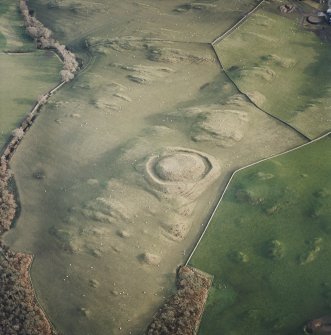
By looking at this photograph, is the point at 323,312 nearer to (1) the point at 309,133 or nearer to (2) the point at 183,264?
(2) the point at 183,264

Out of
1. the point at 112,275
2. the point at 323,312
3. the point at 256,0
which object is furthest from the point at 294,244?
the point at 256,0

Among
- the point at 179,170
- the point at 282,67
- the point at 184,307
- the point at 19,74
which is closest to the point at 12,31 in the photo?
the point at 19,74

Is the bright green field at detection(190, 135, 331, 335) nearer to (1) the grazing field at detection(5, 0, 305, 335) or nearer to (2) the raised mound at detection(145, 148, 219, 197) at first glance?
(1) the grazing field at detection(5, 0, 305, 335)

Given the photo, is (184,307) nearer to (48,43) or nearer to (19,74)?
(19,74)

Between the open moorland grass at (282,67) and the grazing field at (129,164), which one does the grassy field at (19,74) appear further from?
the open moorland grass at (282,67)

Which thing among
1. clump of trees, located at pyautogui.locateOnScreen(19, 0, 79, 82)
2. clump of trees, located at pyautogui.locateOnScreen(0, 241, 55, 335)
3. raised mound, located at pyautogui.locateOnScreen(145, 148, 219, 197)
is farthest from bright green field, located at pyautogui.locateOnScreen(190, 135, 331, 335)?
clump of trees, located at pyautogui.locateOnScreen(19, 0, 79, 82)

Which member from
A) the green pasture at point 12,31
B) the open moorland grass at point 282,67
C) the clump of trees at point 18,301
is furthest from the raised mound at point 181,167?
the green pasture at point 12,31
